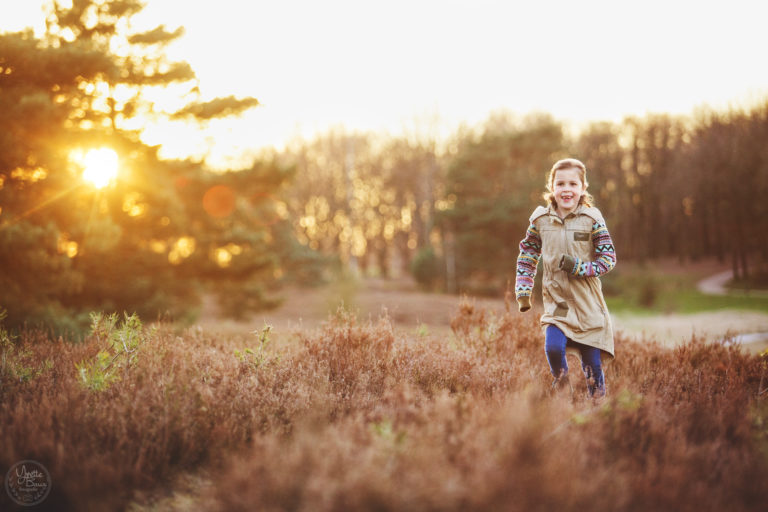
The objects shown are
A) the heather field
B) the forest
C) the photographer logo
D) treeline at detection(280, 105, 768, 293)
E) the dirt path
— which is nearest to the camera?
the heather field

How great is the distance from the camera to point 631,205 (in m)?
45.2

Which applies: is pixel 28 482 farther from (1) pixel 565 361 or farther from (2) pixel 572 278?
(2) pixel 572 278

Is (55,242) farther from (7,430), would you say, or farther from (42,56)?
(7,430)

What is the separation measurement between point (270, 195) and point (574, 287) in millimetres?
14297

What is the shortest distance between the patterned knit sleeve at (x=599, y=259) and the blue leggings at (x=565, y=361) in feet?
1.67

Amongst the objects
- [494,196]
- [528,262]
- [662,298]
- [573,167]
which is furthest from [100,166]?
[662,298]

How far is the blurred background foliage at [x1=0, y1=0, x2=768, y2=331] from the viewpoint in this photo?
837 centimetres

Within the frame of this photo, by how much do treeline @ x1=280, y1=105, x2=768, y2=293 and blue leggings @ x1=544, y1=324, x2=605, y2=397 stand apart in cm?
2341

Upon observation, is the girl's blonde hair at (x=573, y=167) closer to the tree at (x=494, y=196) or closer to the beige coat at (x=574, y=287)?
the beige coat at (x=574, y=287)

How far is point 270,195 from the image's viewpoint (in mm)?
16688

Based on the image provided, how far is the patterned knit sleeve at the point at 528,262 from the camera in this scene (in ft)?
12.5

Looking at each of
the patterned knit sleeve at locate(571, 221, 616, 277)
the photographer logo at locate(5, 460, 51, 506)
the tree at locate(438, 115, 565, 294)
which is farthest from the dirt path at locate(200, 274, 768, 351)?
the photographer logo at locate(5, 460, 51, 506)

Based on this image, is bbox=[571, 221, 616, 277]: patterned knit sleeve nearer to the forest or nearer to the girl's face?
the girl's face

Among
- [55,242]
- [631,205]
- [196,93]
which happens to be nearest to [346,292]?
[196,93]
